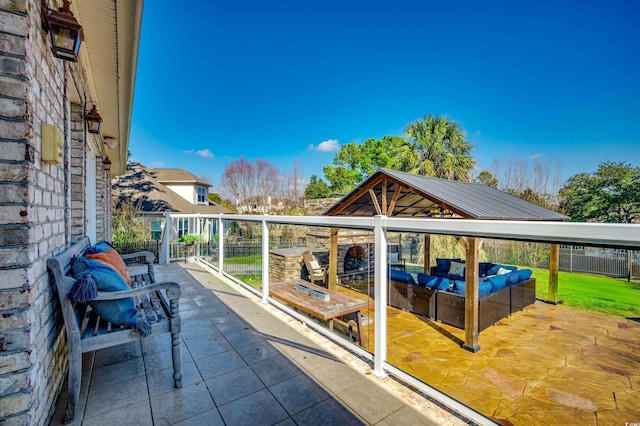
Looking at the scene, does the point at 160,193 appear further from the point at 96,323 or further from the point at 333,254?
the point at 96,323

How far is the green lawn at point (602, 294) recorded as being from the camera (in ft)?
7.34

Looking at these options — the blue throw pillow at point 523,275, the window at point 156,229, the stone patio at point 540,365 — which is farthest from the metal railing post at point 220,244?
the window at point 156,229

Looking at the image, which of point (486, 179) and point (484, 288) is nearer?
point (484, 288)

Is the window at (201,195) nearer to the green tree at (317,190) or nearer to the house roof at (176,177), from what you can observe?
the house roof at (176,177)

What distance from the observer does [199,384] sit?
2.44 metres

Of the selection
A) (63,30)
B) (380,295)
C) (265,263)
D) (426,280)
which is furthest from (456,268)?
(63,30)

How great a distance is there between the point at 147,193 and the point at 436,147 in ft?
61.1

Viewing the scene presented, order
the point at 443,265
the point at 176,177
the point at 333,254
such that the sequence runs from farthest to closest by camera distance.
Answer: the point at 176,177 → the point at 443,265 → the point at 333,254

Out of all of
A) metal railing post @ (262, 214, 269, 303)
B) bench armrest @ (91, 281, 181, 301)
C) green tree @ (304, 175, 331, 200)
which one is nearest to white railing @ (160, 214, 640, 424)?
metal railing post @ (262, 214, 269, 303)

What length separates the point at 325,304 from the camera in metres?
3.94

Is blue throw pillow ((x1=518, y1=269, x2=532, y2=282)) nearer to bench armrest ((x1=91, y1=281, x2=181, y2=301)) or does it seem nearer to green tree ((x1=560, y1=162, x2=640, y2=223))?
bench armrest ((x1=91, y1=281, x2=181, y2=301))

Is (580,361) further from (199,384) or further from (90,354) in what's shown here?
(90,354)

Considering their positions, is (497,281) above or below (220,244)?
below

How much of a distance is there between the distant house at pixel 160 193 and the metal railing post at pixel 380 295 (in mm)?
14971
